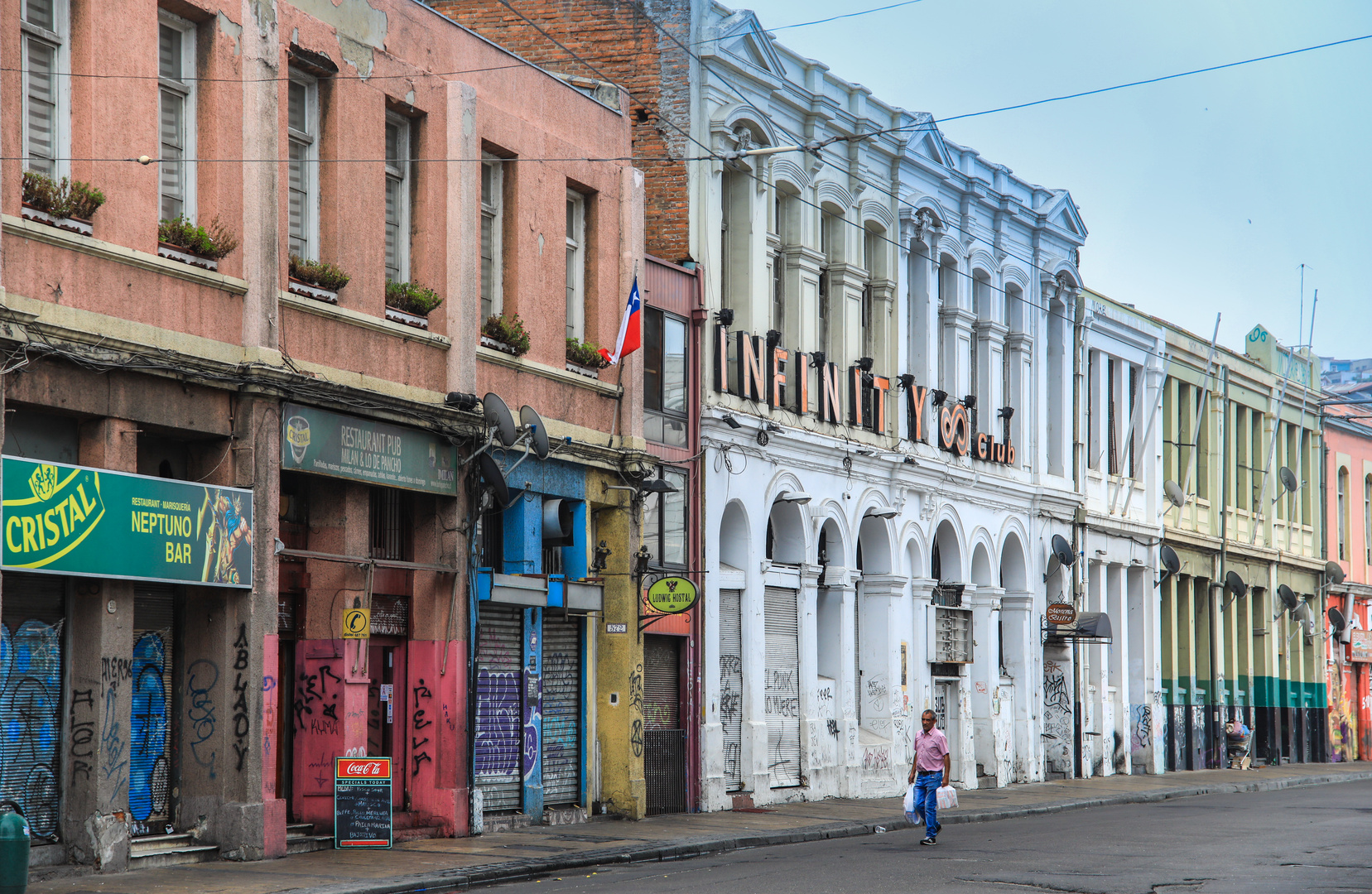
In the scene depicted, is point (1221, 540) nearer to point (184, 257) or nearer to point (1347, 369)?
point (184, 257)

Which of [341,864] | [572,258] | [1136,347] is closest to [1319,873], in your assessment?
[341,864]

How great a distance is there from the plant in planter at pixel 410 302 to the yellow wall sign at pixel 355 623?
11.0 ft

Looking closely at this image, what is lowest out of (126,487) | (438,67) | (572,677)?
(572,677)

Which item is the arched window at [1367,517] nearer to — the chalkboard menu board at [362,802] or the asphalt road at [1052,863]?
the asphalt road at [1052,863]

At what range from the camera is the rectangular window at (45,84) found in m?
15.4

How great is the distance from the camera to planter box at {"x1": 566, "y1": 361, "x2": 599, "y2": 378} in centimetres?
2347

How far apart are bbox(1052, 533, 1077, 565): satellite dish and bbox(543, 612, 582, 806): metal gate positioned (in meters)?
17.3

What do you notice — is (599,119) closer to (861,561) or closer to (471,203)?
(471,203)

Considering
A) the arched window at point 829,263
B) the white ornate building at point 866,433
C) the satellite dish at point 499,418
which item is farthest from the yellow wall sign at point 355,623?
the arched window at point 829,263

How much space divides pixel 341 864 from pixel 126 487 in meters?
4.13

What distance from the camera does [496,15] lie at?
92.7ft

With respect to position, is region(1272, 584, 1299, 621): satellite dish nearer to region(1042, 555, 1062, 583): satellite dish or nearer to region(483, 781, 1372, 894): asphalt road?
region(1042, 555, 1062, 583): satellite dish

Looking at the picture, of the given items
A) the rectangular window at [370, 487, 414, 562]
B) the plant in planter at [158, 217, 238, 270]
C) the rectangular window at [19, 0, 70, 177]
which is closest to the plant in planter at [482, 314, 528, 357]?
the rectangular window at [370, 487, 414, 562]

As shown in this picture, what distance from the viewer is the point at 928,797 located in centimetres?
2091
